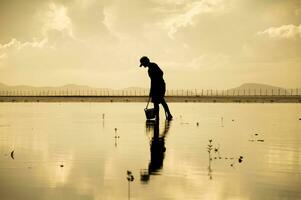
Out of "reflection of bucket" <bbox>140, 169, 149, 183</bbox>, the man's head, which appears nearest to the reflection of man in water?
"reflection of bucket" <bbox>140, 169, 149, 183</bbox>

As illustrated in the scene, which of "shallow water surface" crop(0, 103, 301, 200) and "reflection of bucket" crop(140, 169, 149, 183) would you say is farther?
"reflection of bucket" crop(140, 169, 149, 183)

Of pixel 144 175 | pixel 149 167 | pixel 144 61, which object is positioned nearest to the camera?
pixel 144 175

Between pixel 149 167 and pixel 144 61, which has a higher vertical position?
pixel 144 61

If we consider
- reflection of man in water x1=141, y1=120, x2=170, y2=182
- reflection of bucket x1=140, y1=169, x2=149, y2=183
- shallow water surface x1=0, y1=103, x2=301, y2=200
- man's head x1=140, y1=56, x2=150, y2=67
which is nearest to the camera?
shallow water surface x1=0, y1=103, x2=301, y2=200

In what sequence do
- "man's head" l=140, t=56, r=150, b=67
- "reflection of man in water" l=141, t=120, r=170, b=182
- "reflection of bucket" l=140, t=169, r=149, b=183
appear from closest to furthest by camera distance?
"reflection of bucket" l=140, t=169, r=149, b=183 → "reflection of man in water" l=141, t=120, r=170, b=182 → "man's head" l=140, t=56, r=150, b=67

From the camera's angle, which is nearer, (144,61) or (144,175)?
(144,175)

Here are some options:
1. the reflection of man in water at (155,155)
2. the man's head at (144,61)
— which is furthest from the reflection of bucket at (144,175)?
the man's head at (144,61)

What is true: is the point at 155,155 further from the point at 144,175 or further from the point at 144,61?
the point at 144,61

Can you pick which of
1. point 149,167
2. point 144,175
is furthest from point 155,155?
point 144,175

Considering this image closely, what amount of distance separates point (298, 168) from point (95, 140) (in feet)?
33.3

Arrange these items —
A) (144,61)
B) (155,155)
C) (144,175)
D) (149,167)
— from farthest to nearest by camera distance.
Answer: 1. (144,61)
2. (155,155)
3. (149,167)
4. (144,175)

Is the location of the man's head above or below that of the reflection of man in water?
above

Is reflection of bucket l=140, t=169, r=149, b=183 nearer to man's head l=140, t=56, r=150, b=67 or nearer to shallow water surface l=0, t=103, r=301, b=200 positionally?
shallow water surface l=0, t=103, r=301, b=200

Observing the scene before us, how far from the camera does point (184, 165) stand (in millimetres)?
13516
